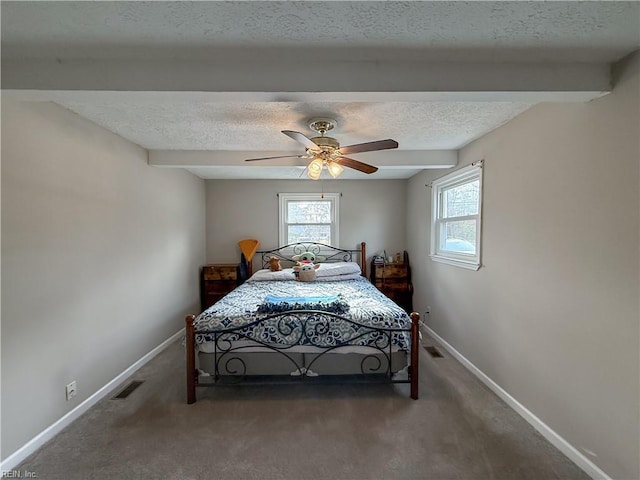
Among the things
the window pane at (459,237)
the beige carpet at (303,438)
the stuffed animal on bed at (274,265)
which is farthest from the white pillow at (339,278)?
the beige carpet at (303,438)

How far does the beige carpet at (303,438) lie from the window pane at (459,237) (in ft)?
4.73

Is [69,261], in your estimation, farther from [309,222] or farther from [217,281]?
[309,222]

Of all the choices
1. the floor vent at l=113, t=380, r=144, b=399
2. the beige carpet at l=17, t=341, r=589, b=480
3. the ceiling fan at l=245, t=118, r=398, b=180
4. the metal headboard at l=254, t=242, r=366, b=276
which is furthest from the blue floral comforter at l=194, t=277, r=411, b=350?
the metal headboard at l=254, t=242, r=366, b=276

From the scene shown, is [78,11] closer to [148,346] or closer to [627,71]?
[627,71]

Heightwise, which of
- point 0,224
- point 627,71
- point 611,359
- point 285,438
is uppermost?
point 627,71

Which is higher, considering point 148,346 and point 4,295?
point 4,295

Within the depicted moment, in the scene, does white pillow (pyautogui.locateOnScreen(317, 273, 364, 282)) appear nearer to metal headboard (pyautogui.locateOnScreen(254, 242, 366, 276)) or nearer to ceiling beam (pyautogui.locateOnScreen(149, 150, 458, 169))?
metal headboard (pyautogui.locateOnScreen(254, 242, 366, 276))

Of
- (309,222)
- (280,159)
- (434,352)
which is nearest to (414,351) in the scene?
(434,352)

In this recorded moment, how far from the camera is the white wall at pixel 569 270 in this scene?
57.9 inches

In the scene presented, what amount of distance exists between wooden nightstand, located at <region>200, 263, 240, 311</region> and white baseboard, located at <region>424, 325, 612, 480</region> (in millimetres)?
3397

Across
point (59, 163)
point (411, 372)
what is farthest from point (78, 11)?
point (411, 372)

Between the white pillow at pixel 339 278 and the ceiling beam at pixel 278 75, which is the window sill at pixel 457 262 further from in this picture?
the ceiling beam at pixel 278 75

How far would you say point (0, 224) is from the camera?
5.40ft

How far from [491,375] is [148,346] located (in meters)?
3.58
